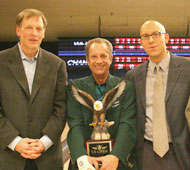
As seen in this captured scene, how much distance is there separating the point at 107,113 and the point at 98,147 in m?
0.29

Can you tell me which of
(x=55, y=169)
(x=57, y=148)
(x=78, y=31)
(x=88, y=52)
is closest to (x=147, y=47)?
(x=88, y=52)

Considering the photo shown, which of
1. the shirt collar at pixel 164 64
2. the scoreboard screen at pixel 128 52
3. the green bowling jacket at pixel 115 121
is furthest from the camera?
the scoreboard screen at pixel 128 52

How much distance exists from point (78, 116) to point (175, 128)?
2.39 ft

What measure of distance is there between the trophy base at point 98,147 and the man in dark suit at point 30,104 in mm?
318

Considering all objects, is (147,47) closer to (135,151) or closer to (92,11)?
(135,151)

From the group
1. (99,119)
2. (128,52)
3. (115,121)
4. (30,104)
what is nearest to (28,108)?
(30,104)

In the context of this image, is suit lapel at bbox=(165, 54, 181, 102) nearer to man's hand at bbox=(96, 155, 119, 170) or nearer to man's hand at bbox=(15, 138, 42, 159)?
man's hand at bbox=(96, 155, 119, 170)

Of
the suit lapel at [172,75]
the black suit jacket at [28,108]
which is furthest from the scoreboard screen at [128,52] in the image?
the black suit jacket at [28,108]

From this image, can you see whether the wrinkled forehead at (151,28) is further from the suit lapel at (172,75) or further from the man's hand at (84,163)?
the man's hand at (84,163)

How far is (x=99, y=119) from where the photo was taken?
184cm

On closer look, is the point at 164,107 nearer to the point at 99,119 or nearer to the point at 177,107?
the point at 177,107

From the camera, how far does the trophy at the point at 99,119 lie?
5.80 ft

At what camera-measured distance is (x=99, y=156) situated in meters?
1.77

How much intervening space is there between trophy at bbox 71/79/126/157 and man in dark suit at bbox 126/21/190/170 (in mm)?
261
